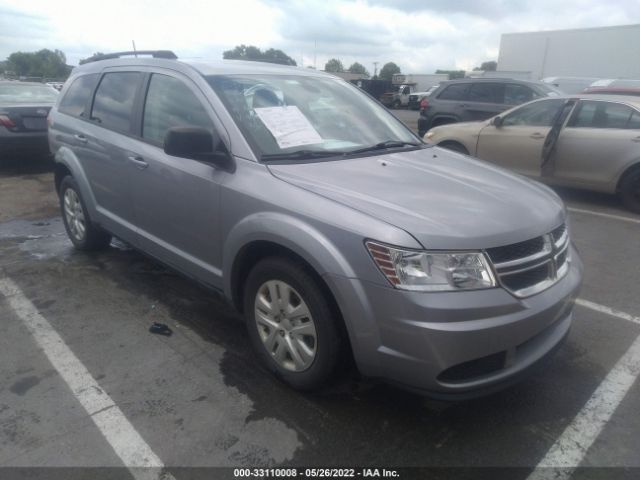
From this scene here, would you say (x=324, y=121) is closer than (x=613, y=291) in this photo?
Yes

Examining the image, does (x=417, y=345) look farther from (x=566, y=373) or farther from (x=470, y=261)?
(x=566, y=373)

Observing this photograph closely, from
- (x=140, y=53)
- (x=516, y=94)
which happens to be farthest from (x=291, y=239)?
(x=516, y=94)

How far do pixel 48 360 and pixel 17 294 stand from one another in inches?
48.1

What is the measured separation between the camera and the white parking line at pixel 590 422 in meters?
2.32

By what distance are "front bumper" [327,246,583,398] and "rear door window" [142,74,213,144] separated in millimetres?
1559

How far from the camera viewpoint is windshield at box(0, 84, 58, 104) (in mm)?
8867

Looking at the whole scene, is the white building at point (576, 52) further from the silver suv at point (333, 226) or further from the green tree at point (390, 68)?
the green tree at point (390, 68)

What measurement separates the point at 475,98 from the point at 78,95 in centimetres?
829

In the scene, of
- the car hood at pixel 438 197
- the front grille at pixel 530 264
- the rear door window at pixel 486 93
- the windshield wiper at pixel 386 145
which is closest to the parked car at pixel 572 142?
the rear door window at pixel 486 93

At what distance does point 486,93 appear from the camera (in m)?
10.5

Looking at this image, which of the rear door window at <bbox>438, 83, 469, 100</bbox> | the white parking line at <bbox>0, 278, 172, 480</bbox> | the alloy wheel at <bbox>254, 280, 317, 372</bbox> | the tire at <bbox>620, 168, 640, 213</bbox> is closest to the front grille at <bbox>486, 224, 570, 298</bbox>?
the alloy wheel at <bbox>254, 280, 317, 372</bbox>

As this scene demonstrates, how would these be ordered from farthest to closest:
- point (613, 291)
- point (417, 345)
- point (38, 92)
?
point (38, 92) → point (613, 291) → point (417, 345)

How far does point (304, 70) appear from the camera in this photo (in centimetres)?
394

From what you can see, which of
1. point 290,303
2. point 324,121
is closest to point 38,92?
point 324,121
